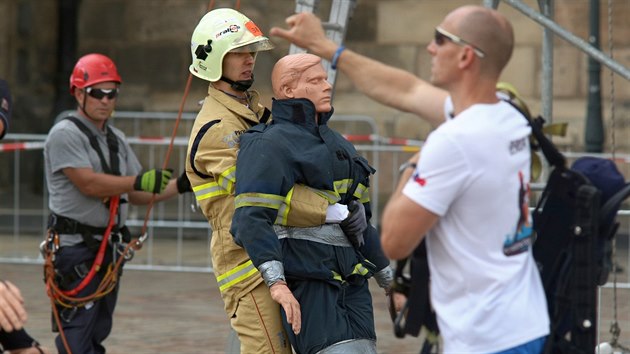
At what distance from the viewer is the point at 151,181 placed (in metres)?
7.16

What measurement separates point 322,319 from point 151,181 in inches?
84.3

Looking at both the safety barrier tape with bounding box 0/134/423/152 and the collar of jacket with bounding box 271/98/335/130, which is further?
the safety barrier tape with bounding box 0/134/423/152

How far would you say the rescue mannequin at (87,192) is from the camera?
711 centimetres

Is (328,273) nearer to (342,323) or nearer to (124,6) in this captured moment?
(342,323)

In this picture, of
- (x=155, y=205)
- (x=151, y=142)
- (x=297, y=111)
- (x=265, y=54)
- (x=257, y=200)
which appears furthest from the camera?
(x=265, y=54)

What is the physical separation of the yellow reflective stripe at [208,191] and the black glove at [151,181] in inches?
62.4

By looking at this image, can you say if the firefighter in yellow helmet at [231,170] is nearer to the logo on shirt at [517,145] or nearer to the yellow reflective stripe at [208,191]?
the yellow reflective stripe at [208,191]

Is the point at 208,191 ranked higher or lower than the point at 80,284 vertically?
higher

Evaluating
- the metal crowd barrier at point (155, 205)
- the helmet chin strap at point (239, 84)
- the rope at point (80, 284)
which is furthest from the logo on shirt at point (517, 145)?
the metal crowd barrier at point (155, 205)

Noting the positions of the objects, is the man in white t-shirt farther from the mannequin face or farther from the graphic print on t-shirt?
the mannequin face

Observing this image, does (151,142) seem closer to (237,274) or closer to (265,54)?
(265,54)

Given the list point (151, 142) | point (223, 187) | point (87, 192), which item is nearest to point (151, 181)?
point (87, 192)

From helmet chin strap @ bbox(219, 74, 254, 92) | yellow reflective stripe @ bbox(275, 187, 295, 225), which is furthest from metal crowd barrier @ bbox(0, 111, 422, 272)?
yellow reflective stripe @ bbox(275, 187, 295, 225)

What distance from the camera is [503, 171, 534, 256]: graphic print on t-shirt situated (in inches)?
154
